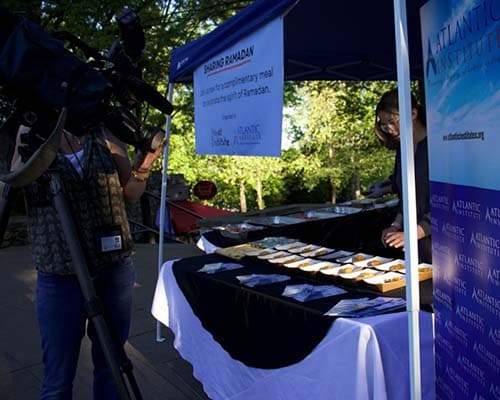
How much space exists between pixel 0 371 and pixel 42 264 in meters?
2.07

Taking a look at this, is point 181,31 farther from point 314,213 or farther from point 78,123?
point 78,123

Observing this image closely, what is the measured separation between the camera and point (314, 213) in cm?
399

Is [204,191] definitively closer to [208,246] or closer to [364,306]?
[208,246]

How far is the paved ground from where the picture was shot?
119 inches

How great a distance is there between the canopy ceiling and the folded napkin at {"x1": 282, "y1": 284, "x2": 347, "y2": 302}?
1179 millimetres

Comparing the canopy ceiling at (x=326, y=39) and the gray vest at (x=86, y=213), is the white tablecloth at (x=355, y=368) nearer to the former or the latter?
the gray vest at (x=86, y=213)

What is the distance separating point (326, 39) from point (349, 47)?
40cm

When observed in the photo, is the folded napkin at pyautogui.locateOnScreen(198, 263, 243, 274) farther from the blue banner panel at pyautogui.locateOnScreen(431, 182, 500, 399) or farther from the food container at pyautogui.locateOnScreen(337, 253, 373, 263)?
the blue banner panel at pyautogui.locateOnScreen(431, 182, 500, 399)

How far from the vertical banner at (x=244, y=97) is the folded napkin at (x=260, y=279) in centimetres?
57

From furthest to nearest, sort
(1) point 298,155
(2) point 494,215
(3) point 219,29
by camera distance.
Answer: (1) point 298,155 < (3) point 219,29 < (2) point 494,215

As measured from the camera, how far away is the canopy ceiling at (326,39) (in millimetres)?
2619

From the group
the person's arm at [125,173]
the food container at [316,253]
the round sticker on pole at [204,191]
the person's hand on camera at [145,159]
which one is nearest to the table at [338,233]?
the food container at [316,253]

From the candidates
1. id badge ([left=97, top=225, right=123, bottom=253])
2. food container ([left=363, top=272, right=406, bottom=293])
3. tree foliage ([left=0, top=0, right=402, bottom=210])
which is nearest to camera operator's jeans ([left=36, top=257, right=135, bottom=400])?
id badge ([left=97, top=225, right=123, bottom=253])

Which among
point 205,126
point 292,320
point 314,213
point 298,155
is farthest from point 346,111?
point 292,320
